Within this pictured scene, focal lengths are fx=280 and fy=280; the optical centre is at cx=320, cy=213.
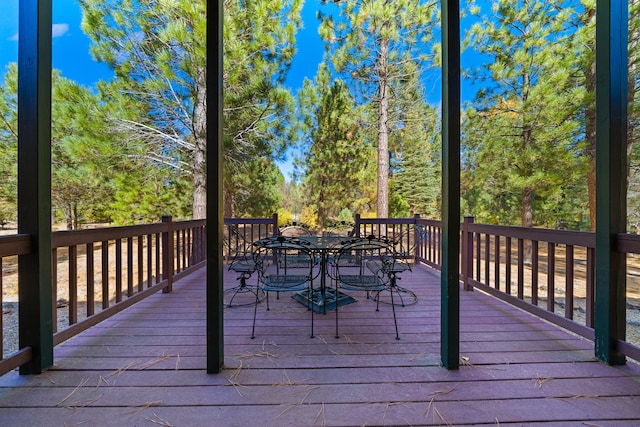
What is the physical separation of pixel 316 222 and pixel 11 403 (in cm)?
996

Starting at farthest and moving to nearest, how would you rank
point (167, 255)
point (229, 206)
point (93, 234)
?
point (229, 206) → point (167, 255) → point (93, 234)

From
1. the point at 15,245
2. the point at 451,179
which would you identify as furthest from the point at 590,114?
the point at 15,245

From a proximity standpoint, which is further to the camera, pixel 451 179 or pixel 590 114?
pixel 590 114

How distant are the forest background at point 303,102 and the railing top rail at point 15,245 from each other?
465 centimetres

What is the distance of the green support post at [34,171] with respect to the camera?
1.61 metres

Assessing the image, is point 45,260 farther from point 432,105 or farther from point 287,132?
point 432,105

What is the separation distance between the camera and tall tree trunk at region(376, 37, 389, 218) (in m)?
7.69

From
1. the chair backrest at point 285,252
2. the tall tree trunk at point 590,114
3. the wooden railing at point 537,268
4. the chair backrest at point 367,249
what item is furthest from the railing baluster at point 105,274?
the tall tree trunk at point 590,114

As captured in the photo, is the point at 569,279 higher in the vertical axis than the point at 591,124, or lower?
lower

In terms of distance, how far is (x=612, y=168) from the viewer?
1714mm

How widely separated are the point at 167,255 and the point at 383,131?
665 cm

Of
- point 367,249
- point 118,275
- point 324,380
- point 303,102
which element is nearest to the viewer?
point 324,380

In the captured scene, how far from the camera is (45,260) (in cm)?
170

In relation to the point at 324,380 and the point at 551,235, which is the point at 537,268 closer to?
the point at 551,235
